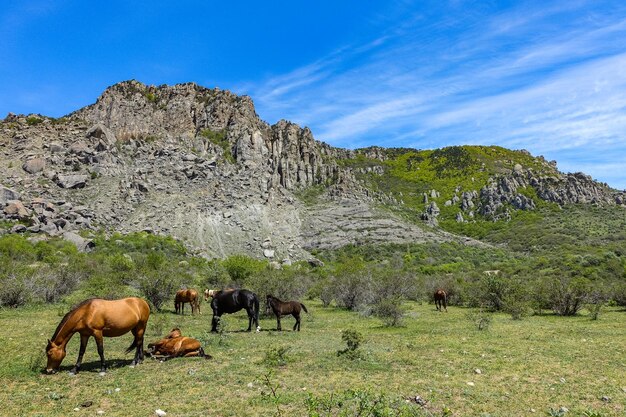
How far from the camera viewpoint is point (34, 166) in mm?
75188

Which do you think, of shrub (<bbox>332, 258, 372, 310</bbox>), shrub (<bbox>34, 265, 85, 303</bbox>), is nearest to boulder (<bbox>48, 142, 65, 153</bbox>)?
shrub (<bbox>34, 265, 85, 303</bbox>)

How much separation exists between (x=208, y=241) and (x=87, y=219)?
68.9ft

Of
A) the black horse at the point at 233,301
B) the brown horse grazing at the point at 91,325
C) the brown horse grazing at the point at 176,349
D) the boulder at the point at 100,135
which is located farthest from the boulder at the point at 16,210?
the brown horse grazing at the point at 91,325

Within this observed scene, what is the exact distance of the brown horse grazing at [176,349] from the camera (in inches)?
500

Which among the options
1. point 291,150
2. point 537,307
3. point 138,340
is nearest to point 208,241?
point 291,150

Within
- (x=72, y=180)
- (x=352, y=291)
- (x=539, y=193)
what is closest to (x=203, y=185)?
(x=72, y=180)

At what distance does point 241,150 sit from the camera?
102m

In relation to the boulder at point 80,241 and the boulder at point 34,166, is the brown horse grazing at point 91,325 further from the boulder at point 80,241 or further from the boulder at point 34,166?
the boulder at point 34,166

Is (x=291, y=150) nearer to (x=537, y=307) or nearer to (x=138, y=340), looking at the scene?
(x=537, y=307)

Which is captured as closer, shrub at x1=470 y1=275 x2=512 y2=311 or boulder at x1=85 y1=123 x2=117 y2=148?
shrub at x1=470 y1=275 x2=512 y2=311

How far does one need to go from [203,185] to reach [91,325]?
81370 millimetres

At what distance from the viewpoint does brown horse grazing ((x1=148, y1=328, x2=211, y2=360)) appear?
12695 millimetres

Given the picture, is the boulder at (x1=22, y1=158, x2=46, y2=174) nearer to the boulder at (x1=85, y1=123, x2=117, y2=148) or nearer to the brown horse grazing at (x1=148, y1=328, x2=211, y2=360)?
the boulder at (x1=85, y1=123, x2=117, y2=148)

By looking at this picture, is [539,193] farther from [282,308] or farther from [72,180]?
[282,308]
